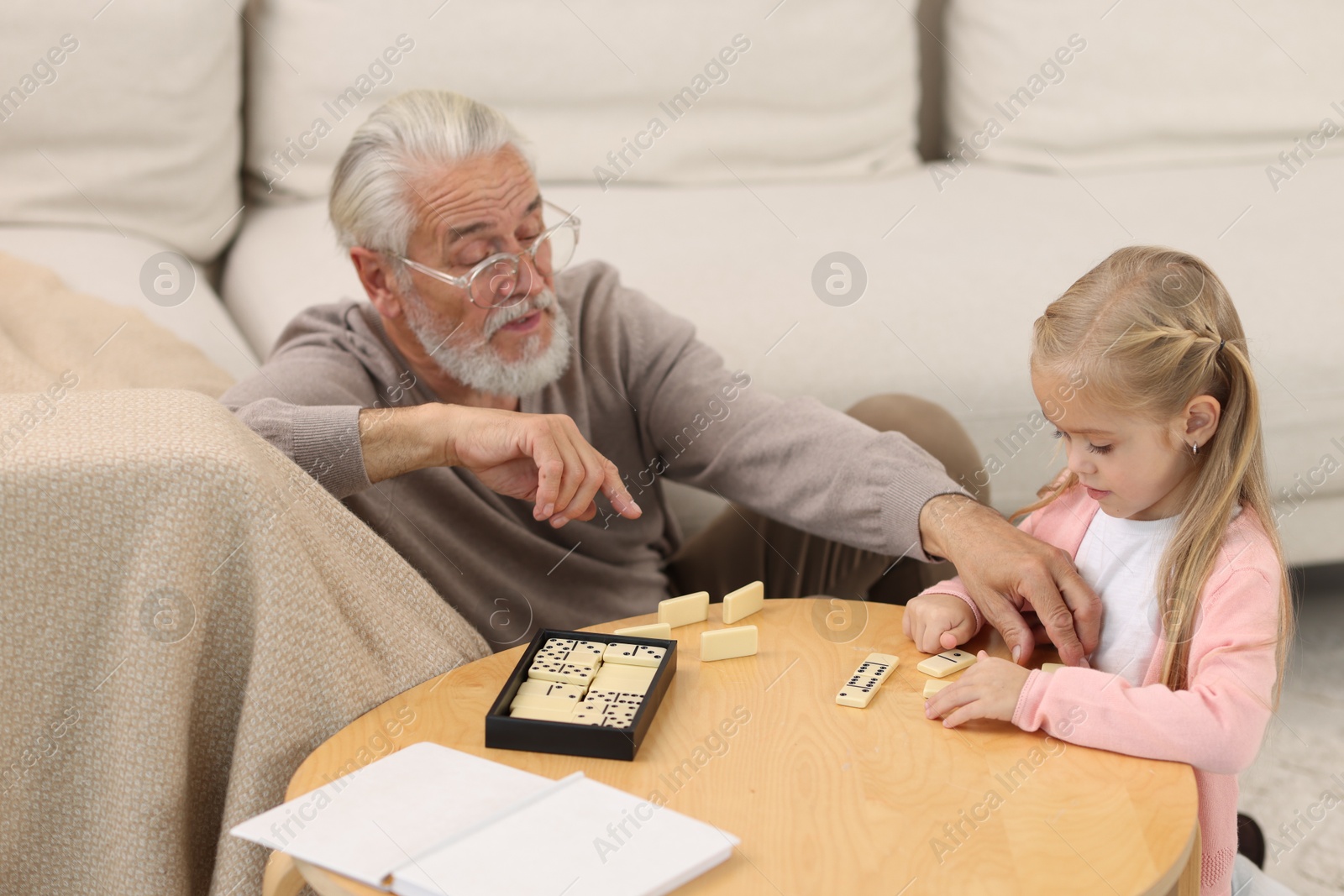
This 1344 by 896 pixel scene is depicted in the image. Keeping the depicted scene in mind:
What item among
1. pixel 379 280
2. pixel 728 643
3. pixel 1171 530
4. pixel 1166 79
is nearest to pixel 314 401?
pixel 379 280

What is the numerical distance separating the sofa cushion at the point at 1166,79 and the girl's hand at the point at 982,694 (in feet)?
5.46

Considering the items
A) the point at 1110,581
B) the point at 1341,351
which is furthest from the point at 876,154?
the point at 1110,581

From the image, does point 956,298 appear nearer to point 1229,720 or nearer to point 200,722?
point 1229,720

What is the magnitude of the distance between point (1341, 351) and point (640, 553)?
1.12 metres

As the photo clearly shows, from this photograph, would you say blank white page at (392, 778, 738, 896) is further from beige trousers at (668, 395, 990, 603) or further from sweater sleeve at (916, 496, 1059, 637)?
beige trousers at (668, 395, 990, 603)

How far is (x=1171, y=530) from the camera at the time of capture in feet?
3.05

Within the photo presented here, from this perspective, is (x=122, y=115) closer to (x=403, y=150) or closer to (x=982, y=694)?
(x=403, y=150)

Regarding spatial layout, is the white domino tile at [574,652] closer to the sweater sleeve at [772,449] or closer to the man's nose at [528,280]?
the sweater sleeve at [772,449]

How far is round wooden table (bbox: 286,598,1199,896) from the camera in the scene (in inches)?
28.0

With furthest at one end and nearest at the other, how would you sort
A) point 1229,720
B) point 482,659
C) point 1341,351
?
point 1341,351, point 482,659, point 1229,720

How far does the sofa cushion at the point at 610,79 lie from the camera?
6.86 ft

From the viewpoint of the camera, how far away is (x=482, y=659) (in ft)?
3.39
